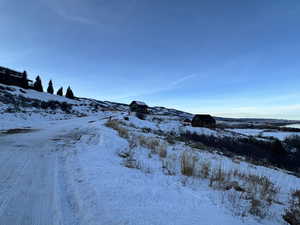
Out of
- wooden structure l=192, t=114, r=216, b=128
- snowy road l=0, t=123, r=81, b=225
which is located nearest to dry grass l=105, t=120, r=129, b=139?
snowy road l=0, t=123, r=81, b=225

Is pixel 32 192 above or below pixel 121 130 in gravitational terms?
below

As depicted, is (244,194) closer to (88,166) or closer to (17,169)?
(88,166)

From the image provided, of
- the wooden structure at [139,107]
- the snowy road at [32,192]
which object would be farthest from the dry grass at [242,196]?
the wooden structure at [139,107]

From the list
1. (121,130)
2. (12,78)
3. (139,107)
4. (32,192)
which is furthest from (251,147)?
(12,78)

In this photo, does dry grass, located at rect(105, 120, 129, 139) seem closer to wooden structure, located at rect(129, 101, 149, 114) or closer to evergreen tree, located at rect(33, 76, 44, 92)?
wooden structure, located at rect(129, 101, 149, 114)

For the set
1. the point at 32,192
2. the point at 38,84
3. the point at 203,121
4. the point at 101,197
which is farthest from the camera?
the point at 38,84

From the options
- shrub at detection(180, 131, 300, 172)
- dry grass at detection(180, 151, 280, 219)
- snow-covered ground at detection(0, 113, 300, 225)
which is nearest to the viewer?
snow-covered ground at detection(0, 113, 300, 225)

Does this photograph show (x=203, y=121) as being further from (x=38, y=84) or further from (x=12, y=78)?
(x=38, y=84)

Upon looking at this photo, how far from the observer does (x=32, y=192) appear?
2979 millimetres

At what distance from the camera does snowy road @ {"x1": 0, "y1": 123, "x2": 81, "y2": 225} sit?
7.52 ft

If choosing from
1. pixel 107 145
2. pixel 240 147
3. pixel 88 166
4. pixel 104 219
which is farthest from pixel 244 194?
pixel 240 147

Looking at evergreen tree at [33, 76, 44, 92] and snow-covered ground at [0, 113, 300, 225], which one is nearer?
snow-covered ground at [0, 113, 300, 225]

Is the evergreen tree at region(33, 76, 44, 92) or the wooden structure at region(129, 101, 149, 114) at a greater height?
the evergreen tree at region(33, 76, 44, 92)

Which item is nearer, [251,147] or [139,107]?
[251,147]
